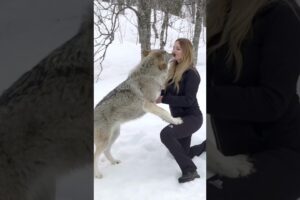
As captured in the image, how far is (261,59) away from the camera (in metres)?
0.79

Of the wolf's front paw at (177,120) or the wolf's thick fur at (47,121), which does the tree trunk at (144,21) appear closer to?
the wolf's front paw at (177,120)

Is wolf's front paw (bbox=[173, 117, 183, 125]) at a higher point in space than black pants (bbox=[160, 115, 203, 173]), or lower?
higher

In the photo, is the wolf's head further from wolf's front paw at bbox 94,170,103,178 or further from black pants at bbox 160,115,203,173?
wolf's front paw at bbox 94,170,103,178

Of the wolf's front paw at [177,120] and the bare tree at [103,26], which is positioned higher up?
the bare tree at [103,26]

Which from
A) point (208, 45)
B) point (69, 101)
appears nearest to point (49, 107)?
point (69, 101)

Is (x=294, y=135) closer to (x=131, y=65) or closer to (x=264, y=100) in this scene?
(x=264, y=100)

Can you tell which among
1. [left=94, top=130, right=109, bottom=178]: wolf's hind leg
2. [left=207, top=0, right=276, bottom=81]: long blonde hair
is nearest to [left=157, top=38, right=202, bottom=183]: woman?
[left=94, top=130, right=109, bottom=178]: wolf's hind leg

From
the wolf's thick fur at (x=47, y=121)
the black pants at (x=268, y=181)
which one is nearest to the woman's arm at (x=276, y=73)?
the black pants at (x=268, y=181)

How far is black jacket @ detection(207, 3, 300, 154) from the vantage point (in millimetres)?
776

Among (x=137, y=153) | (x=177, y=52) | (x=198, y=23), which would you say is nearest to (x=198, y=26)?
(x=198, y=23)

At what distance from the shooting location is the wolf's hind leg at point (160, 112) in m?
2.22

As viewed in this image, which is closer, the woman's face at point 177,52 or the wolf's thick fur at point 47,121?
the wolf's thick fur at point 47,121

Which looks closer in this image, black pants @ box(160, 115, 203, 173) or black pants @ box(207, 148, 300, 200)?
black pants @ box(207, 148, 300, 200)

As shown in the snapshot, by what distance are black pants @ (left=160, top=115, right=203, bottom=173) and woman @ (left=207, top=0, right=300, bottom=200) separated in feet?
4.23
